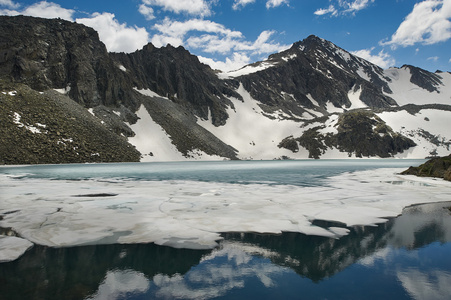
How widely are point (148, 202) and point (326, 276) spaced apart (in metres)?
9.46

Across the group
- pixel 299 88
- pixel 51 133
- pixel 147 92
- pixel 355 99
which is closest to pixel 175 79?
pixel 147 92

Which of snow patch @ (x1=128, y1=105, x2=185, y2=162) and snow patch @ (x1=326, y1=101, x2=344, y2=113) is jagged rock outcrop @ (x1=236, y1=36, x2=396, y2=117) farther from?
snow patch @ (x1=128, y1=105, x2=185, y2=162)

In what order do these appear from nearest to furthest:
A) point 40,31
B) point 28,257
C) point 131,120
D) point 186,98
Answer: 1. point 28,257
2. point 40,31
3. point 131,120
4. point 186,98

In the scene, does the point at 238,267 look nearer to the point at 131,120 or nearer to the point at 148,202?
the point at 148,202

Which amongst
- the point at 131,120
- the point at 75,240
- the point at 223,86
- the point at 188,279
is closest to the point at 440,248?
the point at 188,279

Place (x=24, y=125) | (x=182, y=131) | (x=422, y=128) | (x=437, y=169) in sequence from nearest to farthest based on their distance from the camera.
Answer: (x=437, y=169) < (x=24, y=125) < (x=182, y=131) < (x=422, y=128)

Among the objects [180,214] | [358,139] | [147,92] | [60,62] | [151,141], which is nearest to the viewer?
[180,214]

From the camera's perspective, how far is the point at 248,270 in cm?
568

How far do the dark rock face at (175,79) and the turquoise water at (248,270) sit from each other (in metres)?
100

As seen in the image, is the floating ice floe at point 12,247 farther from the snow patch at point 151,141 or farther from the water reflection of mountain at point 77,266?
the snow patch at point 151,141

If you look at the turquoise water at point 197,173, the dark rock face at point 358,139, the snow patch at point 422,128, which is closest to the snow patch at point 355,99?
the snow patch at point 422,128

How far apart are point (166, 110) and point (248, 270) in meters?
91.7

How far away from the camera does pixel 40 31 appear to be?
2958 inches

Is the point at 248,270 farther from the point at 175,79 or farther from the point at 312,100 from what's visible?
the point at 312,100
